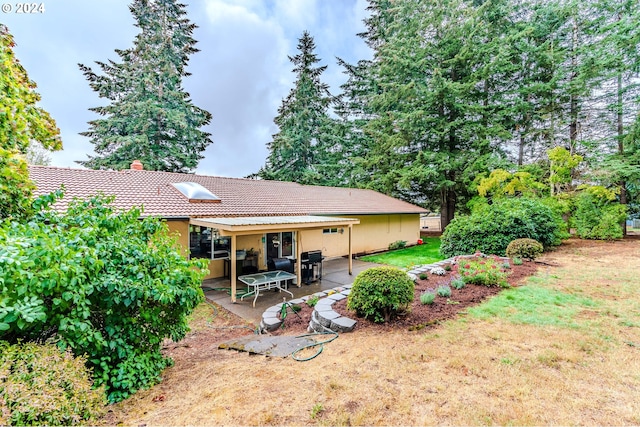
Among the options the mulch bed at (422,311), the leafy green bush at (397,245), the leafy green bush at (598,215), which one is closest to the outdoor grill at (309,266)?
the mulch bed at (422,311)

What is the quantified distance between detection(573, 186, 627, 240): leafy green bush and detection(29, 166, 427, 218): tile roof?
28.2 feet

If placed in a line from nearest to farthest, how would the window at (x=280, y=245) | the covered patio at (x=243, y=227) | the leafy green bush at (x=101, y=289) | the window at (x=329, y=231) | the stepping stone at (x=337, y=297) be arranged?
the leafy green bush at (x=101, y=289), the stepping stone at (x=337, y=297), the covered patio at (x=243, y=227), the window at (x=280, y=245), the window at (x=329, y=231)

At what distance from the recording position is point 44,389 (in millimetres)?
2219

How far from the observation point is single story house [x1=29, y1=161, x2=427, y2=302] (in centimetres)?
904

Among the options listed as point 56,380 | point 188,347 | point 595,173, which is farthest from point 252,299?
point 595,173

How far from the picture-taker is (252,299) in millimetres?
8047

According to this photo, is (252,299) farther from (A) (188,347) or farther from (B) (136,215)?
(B) (136,215)

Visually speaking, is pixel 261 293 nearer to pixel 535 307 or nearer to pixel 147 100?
pixel 535 307

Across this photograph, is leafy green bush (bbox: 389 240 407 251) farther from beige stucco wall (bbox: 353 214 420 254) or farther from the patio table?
the patio table

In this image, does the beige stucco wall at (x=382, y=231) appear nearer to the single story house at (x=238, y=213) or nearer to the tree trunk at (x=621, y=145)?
the single story house at (x=238, y=213)

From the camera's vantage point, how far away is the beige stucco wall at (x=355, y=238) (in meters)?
10.4

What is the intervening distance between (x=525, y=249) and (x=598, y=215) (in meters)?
8.36

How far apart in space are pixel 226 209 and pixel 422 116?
16168mm

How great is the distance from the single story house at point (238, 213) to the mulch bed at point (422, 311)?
102 inches
